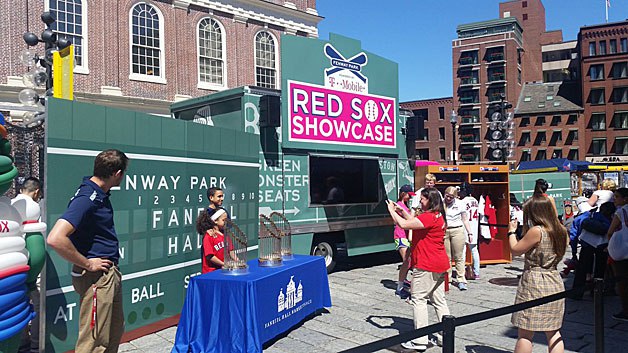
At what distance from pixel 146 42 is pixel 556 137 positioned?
161ft

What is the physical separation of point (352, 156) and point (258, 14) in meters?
19.0

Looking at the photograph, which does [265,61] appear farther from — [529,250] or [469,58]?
[469,58]

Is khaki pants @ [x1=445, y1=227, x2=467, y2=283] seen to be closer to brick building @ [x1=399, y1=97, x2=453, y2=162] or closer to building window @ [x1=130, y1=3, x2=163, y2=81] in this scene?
building window @ [x1=130, y1=3, x2=163, y2=81]

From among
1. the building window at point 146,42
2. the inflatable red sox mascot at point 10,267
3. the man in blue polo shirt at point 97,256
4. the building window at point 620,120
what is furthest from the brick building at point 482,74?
the inflatable red sox mascot at point 10,267

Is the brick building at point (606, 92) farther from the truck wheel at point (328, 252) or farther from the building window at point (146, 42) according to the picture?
the truck wheel at point (328, 252)

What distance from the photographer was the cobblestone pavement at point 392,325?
5625 mm

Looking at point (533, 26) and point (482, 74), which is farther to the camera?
point (533, 26)

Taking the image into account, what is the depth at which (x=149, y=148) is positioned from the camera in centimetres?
588

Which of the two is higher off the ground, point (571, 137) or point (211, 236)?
point (571, 137)

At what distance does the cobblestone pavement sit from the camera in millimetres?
5625

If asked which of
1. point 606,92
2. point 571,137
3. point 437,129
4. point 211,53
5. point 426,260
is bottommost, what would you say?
point 426,260

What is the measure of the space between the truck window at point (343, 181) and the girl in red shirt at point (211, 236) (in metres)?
4.26

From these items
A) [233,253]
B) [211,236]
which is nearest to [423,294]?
[233,253]

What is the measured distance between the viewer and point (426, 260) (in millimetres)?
5418
